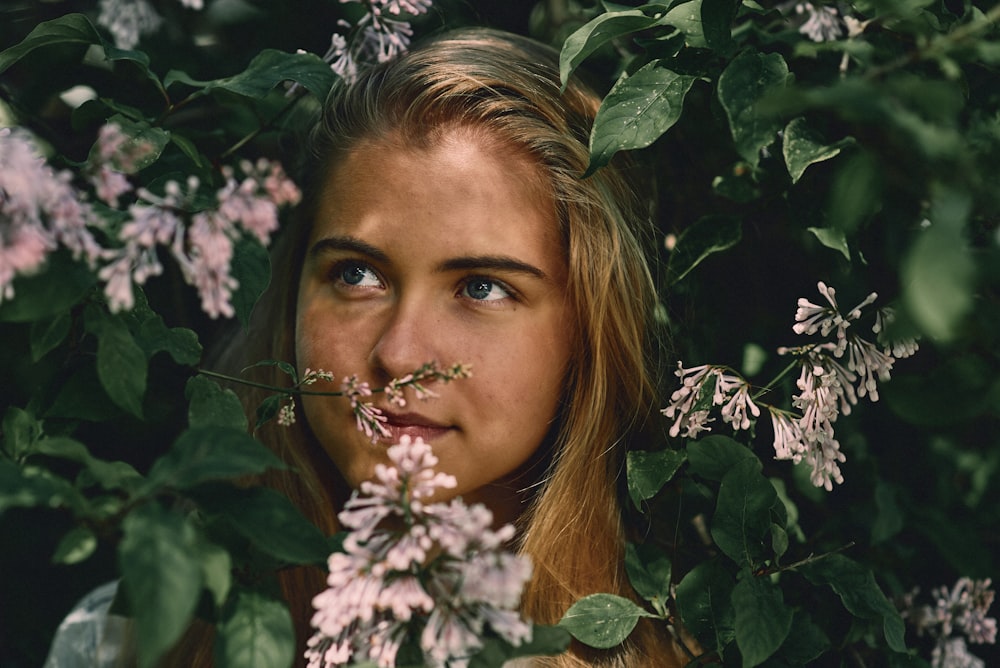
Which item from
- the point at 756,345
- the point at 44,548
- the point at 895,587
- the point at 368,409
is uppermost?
the point at 368,409

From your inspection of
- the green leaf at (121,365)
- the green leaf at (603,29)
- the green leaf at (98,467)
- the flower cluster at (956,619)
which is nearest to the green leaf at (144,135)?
the green leaf at (121,365)

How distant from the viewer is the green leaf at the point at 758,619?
0.90m

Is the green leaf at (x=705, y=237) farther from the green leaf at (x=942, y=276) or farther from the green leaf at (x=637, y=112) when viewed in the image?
the green leaf at (x=942, y=276)

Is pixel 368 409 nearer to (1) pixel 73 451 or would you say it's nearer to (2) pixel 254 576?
(2) pixel 254 576

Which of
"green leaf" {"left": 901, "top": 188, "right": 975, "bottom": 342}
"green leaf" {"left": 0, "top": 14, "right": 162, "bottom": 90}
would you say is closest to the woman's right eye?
"green leaf" {"left": 0, "top": 14, "right": 162, "bottom": 90}

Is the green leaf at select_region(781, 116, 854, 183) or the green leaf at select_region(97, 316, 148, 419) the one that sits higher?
the green leaf at select_region(781, 116, 854, 183)

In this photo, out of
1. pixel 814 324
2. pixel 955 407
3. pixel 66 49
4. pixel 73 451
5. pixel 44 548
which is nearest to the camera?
pixel 955 407

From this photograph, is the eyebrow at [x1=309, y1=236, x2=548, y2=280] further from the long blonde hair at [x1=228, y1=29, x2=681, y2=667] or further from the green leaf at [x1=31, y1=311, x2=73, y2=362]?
the green leaf at [x1=31, y1=311, x2=73, y2=362]

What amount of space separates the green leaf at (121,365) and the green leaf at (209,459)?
127 millimetres

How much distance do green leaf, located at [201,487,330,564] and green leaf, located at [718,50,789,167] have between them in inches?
23.4

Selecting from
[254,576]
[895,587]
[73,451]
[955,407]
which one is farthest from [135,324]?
[895,587]

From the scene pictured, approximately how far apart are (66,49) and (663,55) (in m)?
0.90

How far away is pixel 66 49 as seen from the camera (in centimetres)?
131

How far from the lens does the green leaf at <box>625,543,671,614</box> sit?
1.15 meters
